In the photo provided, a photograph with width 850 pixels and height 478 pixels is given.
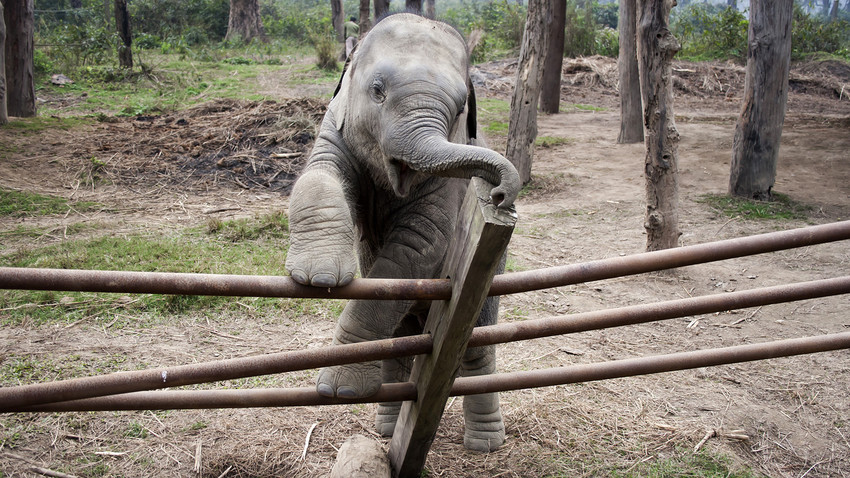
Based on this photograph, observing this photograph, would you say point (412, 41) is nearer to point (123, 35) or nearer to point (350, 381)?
point (350, 381)

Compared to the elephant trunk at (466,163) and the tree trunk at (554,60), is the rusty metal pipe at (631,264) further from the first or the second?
the tree trunk at (554,60)

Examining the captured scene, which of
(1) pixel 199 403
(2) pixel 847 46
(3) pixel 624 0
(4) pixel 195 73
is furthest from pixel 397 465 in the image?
(2) pixel 847 46

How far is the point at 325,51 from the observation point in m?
15.1

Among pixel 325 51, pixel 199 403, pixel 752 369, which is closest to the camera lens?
pixel 199 403

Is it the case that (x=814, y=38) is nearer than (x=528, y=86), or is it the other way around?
(x=528, y=86)

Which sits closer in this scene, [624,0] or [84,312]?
[84,312]

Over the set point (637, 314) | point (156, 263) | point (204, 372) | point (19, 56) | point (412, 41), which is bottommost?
point (156, 263)

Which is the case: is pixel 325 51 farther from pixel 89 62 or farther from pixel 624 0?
pixel 624 0

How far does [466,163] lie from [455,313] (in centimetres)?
47

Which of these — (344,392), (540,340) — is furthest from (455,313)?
(540,340)

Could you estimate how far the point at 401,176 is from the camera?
2.55 m

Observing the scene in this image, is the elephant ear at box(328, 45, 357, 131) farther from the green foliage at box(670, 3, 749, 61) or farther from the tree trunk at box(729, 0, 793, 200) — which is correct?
the green foliage at box(670, 3, 749, 61)

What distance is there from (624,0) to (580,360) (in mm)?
7730

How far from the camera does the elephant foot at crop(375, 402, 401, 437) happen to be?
11.2 ft
